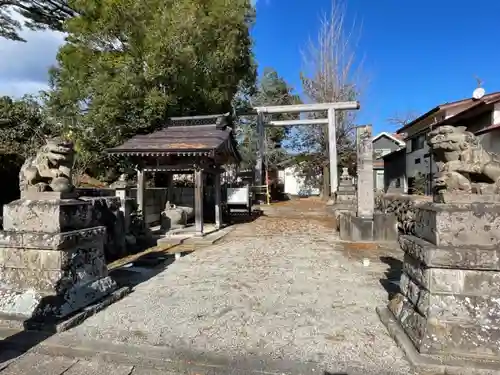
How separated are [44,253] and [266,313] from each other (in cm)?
242

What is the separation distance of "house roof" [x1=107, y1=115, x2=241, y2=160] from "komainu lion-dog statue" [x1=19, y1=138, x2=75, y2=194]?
591cm

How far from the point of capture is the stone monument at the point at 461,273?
8.29 ft

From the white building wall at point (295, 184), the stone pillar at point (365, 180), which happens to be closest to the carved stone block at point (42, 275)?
the stone pillar at point (365, 180)

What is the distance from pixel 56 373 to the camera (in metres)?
2.54

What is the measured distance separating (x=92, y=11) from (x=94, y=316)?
1314cm

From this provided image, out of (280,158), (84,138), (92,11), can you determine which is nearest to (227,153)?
(84,138)

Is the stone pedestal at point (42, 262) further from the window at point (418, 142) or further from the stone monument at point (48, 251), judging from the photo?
the window at point (418, 142)

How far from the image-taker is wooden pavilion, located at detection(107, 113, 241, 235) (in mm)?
9945

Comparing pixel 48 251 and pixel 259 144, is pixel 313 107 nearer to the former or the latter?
pixel 259 144

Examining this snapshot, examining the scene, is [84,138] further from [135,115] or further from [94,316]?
[94,316]

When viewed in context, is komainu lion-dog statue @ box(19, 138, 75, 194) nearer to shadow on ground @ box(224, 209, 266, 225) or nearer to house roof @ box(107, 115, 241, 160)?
house roof @ box(107, 115, 241, 160)

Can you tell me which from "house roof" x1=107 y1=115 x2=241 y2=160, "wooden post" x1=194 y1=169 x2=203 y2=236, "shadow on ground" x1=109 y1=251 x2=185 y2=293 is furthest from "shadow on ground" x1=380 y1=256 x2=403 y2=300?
"house roof" x1=107 y1=115 x2=241 y2=160

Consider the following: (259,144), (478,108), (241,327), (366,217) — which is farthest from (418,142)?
(241,327)

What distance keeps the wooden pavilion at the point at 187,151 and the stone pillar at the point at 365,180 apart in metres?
4.10
